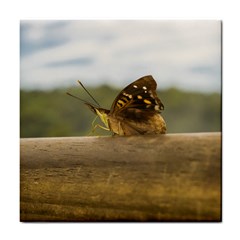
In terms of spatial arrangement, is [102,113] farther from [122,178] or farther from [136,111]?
[122,178]

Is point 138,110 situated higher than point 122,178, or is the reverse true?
point 138,110

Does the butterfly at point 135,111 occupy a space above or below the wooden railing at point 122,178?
above

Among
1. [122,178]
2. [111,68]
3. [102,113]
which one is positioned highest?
[111,68]

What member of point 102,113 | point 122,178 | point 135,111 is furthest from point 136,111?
point 122,178
